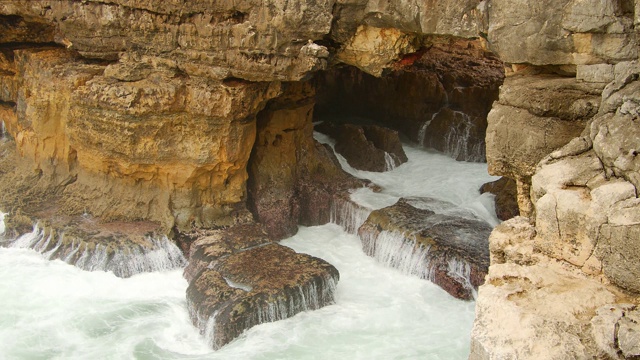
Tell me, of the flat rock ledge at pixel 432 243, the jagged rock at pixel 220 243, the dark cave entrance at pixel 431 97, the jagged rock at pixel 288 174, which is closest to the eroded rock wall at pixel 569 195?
the flat rock ledge at pixel 432 243

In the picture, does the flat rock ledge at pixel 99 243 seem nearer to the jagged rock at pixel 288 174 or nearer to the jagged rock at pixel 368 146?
the jagged rock at pixel 288 174

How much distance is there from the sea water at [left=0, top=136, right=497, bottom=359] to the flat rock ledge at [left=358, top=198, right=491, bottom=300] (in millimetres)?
226

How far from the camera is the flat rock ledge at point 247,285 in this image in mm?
10102

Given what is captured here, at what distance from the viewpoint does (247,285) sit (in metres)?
10.7

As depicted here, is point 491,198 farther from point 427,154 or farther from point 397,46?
point 397,46

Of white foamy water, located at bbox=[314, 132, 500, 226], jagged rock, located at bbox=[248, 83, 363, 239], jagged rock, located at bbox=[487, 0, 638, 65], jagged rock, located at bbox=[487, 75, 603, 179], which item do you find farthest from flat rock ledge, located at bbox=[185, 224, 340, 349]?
jagged rock, located at bbox=[487, 0, 638, 65]

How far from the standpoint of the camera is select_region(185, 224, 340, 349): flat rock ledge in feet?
33.1

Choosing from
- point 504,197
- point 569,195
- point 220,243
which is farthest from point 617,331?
point 504,197

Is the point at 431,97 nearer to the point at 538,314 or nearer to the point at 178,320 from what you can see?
the point at 178,320

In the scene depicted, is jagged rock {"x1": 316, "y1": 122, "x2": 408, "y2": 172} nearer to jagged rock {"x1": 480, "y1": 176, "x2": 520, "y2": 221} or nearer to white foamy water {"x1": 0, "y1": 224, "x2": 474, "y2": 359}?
jagged rock {"x1": 480, "y1": 176, "x2": 520, "y2": 221}

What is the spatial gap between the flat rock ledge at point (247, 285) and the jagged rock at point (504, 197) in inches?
159

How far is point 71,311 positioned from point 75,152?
4.02 meters

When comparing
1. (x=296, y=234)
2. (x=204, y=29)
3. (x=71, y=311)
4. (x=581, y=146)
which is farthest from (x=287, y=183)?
(x=581, y=146)

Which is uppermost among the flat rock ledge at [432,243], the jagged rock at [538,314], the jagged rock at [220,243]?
the jagged rock at [538,314]
